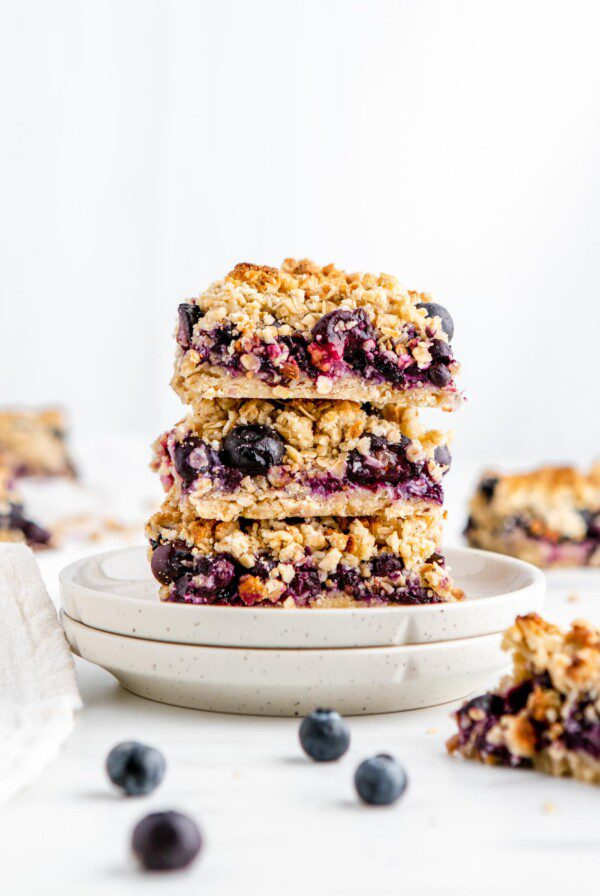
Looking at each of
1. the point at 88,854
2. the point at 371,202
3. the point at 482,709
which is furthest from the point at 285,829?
the point at 371,202

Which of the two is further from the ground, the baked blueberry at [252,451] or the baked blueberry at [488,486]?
the baked blueberry at [252,451]

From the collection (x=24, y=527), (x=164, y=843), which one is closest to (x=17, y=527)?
(x=24, y=527)

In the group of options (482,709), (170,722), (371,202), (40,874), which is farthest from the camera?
(371,202)

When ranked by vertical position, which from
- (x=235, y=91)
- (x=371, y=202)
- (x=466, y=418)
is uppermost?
(x=235, y=91)

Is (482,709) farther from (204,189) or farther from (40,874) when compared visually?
(204,189)

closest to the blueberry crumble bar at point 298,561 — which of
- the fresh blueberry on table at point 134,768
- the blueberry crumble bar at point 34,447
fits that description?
the fresh blueberry on table at point 134,768

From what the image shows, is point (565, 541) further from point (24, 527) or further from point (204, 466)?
point (204, 466)

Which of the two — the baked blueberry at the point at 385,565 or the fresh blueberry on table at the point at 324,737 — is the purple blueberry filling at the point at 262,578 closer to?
the baked blueberry at the point at 385,565

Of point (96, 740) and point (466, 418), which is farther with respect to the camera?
point (466, 418)
